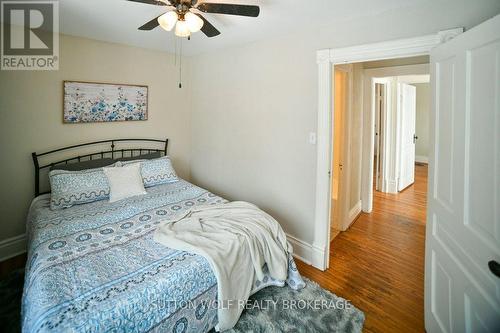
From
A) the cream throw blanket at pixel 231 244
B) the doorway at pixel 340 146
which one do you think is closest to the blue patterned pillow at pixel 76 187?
the cream throw blanket at pixel 231 244

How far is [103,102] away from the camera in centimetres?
323

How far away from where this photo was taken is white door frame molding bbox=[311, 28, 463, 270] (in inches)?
79.3

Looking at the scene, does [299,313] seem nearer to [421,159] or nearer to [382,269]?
[382,269]

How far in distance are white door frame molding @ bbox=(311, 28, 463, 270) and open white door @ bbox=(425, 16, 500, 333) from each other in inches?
13.6

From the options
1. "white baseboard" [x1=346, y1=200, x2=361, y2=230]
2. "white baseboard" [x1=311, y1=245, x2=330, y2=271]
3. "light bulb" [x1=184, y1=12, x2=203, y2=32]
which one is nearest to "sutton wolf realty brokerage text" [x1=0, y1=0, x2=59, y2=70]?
"light bulb" [x1=184, y1=12, x2=203, y2=32]

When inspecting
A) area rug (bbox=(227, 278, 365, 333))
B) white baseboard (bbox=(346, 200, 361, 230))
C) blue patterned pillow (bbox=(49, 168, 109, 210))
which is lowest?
area rug (bbox=(227, 278, 365, 333))

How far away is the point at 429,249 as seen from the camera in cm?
180

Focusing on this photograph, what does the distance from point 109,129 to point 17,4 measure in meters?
1.49

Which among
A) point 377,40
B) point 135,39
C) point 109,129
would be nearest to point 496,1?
point 377,40

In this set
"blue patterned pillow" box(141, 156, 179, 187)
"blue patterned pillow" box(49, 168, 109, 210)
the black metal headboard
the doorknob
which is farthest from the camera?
"blue patterned pillow" box(141, 156, 179, 187)

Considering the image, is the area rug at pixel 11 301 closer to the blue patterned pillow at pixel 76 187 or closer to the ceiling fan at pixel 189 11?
the blue patterned pillow at pixel 76 187

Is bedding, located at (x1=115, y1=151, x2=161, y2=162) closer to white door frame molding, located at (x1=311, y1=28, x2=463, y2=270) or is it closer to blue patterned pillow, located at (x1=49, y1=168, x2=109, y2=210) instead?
blue patterned pillow, located at (x1=49, y1=168, x2=109, y2=210)

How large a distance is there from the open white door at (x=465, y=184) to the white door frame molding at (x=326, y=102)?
0.35 meters

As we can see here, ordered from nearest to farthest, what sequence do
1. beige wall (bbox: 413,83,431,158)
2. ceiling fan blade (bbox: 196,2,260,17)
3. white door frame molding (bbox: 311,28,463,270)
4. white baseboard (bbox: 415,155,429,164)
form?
ceiling fan blade (bbox: 196,2,260,17), white door frame molding (bbox: 311,28,463,270), beige wall (bbox: 413,83,431,158), white baseboard (bbox: 415,155,429,164)
